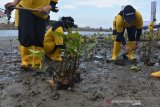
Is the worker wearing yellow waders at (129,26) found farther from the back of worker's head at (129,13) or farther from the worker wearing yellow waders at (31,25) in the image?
the worker wearing yellow waders at (31,25)

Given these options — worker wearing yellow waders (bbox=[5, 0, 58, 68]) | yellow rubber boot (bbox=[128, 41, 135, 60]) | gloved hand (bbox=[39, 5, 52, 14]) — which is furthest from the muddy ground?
yellow rubber boot (bbox=[128, 41, 135, 60])

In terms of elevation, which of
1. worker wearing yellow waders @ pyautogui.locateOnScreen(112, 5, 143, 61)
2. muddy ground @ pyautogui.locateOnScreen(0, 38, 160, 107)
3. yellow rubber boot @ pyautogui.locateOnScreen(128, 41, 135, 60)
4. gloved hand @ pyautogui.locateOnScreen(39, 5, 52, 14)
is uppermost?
gloved hand @ pyautogui.locateOnScreen(39, 5, 52, 14)

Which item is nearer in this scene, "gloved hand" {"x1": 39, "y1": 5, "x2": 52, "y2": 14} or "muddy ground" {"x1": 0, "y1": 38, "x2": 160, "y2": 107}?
"muddy ground" {"x1": 0, "y1": 38, "x2": 160, "y2": 107}

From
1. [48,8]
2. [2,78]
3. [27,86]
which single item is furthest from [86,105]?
[48,8]

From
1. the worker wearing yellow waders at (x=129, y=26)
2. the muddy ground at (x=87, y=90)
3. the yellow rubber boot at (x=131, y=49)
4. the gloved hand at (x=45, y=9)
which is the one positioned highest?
the gloved hand at (x=45, y=9)

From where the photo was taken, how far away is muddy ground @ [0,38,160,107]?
13.6ft

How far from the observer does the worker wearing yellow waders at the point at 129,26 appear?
7.84 metres

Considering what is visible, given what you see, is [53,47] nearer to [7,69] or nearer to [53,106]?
[7,69]

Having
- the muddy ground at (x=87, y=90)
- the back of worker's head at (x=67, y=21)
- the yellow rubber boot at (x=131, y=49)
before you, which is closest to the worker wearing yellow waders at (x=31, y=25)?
the muddy ground at (x=87, y=90)

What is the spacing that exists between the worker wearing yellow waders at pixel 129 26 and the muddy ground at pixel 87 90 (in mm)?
1761

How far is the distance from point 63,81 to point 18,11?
2247mm

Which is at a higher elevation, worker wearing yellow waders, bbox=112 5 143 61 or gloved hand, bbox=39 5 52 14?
gloved hand, bbox=39 5 52 14

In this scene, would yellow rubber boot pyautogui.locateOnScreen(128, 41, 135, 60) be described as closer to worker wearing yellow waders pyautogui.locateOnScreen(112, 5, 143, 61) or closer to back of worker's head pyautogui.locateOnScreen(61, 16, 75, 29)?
worker wearing yellow waders pyautogui.locateOnScreen(112, 5, 143, 61)

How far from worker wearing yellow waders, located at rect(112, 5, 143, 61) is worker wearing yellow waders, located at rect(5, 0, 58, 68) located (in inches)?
83.0
